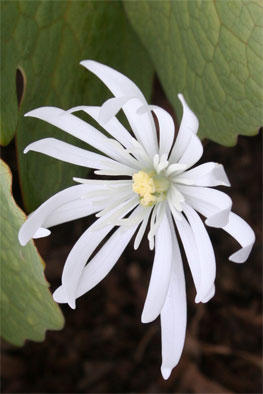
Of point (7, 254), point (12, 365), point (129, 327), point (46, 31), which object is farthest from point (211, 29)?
point (12, 365)

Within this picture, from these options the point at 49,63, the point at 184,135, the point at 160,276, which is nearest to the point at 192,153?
the point at 184,135

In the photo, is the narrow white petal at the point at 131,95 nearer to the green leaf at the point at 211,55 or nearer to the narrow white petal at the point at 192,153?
the narrow white petal at the point at 192,153

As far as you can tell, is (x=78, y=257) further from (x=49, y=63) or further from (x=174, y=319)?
(x=49, y=63)

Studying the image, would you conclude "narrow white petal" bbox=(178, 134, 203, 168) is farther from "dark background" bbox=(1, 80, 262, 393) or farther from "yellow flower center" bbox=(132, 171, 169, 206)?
"dark background" bbox=(1, 80, 262, 393)

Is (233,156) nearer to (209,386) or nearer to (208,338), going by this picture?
(208,338)

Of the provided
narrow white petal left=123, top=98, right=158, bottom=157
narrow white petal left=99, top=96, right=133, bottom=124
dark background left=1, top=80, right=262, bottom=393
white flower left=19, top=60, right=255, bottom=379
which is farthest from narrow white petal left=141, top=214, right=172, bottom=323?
dark background left=1, top=80, right=262, bottom=393

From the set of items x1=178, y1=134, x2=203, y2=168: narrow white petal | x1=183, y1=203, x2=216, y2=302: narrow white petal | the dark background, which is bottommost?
the dark background
